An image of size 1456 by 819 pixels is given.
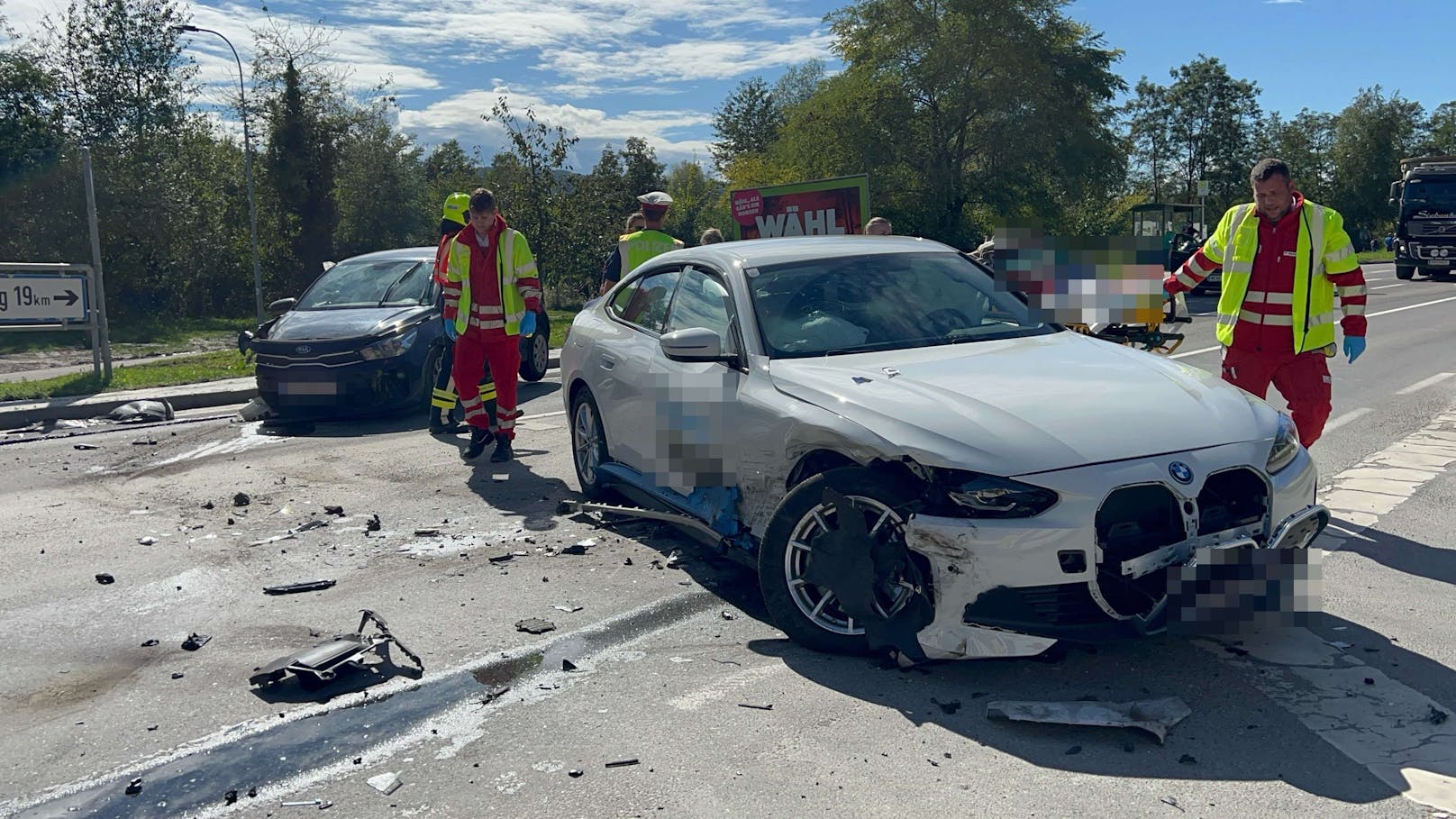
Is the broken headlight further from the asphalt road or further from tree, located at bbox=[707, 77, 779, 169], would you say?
tree, located at bbox=[707, 77, 779, 169]

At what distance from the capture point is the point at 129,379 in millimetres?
14070

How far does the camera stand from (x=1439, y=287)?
29.6 m

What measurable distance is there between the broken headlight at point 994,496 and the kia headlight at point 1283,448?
1.03m

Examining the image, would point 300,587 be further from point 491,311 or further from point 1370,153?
point 1370,153

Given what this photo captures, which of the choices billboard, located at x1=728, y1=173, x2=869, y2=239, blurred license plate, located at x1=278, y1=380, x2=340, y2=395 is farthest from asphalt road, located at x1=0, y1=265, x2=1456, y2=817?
billboard, located at x1=728, y1=173, x2=869, y2=239

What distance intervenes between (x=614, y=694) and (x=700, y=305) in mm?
2281

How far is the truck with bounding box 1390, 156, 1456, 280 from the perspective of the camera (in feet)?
103

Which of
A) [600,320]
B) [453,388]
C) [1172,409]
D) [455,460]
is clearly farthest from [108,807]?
[453,388]

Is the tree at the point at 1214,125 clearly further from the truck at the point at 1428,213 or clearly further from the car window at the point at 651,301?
the car window at the point at 651,301

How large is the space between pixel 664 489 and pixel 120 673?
252cm

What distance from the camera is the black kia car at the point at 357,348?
413 inches

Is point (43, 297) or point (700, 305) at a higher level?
point (43, 297)

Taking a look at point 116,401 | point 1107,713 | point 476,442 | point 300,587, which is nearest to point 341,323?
point 476,442

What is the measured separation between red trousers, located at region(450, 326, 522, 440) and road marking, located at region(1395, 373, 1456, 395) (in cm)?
841
